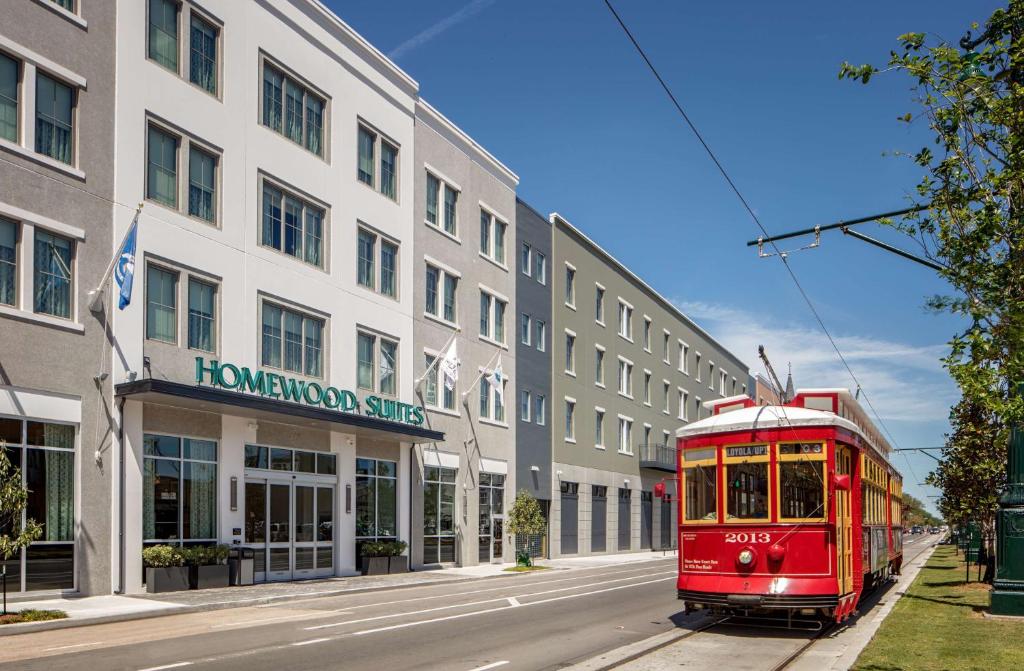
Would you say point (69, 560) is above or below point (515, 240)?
below

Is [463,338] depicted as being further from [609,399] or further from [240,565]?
[609,399]

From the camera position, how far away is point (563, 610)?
63.6 feet

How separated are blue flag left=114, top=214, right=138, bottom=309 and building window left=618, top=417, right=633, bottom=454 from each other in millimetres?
36681

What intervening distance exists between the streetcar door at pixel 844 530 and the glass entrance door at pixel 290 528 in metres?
15.2

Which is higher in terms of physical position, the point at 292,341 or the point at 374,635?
the point at 292,341

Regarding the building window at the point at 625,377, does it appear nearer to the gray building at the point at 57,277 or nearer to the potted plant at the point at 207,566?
the potted plant at the point at 207,566

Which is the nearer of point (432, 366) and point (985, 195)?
point (985, 195)

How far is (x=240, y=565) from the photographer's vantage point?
2392 cm

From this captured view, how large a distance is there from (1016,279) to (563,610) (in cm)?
1170

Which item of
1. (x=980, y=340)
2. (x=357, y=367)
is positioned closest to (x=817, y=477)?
(x=980, y=340)

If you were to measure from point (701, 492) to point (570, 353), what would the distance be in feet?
107

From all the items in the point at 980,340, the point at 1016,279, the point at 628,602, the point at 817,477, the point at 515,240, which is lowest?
the point at 628,602

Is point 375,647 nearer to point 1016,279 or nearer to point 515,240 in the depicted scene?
point 1016,279

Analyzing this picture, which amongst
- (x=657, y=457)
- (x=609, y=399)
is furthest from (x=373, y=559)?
(x=657, y=457)
